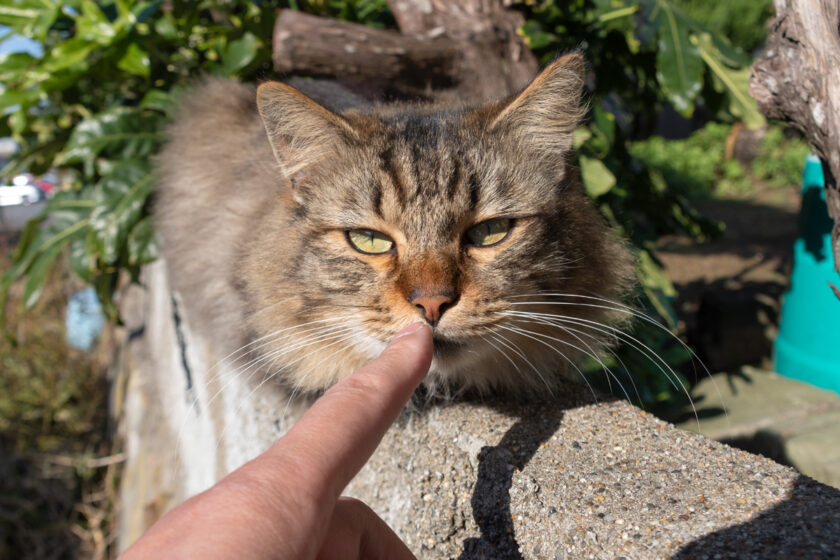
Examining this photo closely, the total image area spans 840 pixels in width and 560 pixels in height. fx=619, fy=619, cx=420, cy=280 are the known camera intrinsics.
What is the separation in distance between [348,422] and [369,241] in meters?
0.80

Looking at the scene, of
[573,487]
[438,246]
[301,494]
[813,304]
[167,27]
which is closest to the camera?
[301,494]

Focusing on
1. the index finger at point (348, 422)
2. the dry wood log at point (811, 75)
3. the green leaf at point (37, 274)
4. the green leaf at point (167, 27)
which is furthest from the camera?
the green leaf at point (167, 27)

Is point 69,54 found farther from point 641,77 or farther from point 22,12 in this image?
point 641,77

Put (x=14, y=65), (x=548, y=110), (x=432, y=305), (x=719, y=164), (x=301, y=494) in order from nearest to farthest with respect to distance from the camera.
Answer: (x=301, y=494) → (x=432, y=305) → (x=548, y=110) → (x=14, y=65) → (x=719, y=164)

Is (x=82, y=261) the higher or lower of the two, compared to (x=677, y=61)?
lower

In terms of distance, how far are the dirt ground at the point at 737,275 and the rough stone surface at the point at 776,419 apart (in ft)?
2.90

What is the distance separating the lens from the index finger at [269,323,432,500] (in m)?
0.88

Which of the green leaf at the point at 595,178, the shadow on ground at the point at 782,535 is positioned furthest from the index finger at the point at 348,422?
the green leaf at the point at 595,178

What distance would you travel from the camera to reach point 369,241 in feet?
5.50

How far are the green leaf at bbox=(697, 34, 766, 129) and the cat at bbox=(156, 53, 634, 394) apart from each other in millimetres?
1304

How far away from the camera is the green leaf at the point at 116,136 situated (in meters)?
2.87

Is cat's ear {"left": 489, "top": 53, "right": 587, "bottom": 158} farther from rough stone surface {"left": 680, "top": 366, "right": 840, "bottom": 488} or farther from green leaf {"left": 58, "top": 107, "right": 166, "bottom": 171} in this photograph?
green leaf {"left": 58, "top": 107, "right": 166, "bottom": 171}

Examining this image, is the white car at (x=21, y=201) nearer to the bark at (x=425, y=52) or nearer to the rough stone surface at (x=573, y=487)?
the bark at (x=425, y=52)

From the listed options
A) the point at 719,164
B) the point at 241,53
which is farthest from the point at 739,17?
the point at 241,53
